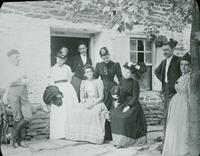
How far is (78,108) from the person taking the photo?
12.8 feet

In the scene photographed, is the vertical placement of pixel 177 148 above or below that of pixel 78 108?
below

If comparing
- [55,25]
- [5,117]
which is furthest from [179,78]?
[5,117]

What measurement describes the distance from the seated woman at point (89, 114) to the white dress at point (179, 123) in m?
0.75

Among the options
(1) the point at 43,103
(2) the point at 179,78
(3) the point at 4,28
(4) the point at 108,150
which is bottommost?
(4) the point at 108,150

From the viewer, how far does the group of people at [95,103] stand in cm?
384

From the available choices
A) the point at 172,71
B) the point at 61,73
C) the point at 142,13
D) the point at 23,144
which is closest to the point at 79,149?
the point at 23,144

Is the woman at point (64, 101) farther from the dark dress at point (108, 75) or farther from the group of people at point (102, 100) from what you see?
the dark dress at point (108, 75)

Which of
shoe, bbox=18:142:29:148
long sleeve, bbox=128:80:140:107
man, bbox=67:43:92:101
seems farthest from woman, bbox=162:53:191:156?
shoe, bbox=18:142:29:148

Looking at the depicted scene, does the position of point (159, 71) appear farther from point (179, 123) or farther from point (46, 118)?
point (46, 118)

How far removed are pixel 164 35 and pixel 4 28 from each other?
1788mm

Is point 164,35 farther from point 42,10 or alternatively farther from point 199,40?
point 42,10

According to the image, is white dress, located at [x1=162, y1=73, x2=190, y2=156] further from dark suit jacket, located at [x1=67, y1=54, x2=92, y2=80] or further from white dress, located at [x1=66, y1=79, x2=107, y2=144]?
dark suit jacket, located at [x1=67, y1=54, x2=92, y2=80]

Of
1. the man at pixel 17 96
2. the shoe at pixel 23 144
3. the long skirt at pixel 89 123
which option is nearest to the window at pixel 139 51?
the long skirt at pixel 89 123

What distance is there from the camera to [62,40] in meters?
3.87
